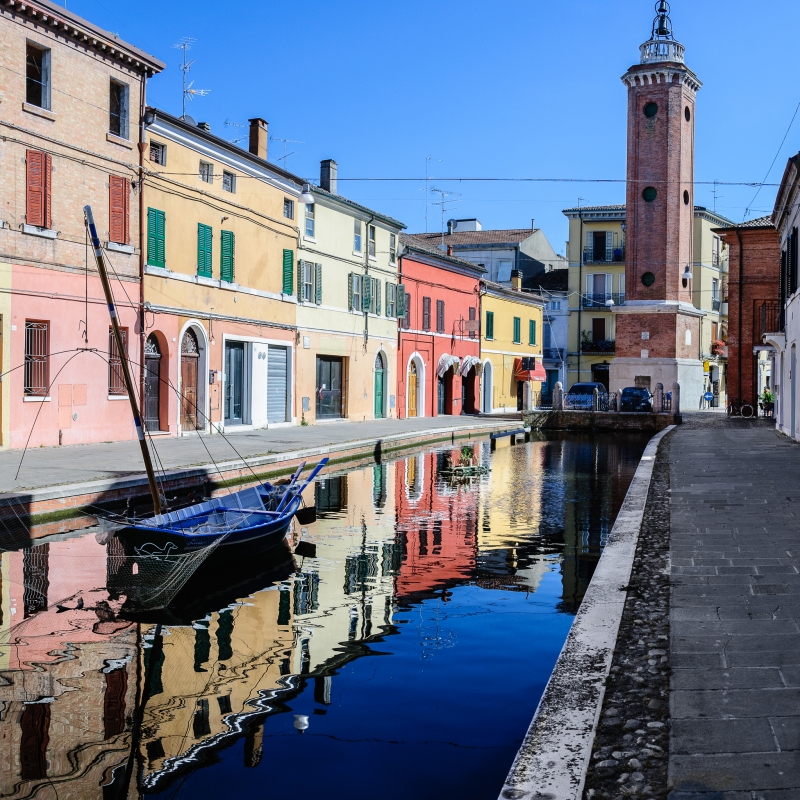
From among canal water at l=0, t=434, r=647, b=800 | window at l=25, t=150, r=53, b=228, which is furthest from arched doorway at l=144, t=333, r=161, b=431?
canal water at l=0, t=434, r=647, b=800

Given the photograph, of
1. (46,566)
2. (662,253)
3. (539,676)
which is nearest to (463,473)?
(46,566)

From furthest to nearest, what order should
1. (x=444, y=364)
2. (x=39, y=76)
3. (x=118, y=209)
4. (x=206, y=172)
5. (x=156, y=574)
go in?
(x=444, y=364)
(x=206, y=172)
(x=118, y=209)
(x=39, y=76)
(x=156, y=574)

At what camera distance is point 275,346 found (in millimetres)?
30344

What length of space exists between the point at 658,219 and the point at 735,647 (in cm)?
4609

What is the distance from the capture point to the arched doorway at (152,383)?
23.7m

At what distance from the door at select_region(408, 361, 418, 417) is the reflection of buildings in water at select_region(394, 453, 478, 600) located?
19635 mm

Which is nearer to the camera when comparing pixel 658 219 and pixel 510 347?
pixel 658 219

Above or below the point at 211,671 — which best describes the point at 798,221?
above

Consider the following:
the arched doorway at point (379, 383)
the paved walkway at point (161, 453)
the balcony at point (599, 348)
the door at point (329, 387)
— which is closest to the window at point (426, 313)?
the arched doorway at point (379, 383)

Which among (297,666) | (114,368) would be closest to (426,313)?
(114,368)

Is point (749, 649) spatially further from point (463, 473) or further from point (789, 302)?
point (789, 302)

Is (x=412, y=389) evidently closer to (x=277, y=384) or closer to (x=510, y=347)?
(x=510, y=347)

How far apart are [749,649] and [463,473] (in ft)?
53.5

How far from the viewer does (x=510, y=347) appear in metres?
52.0
